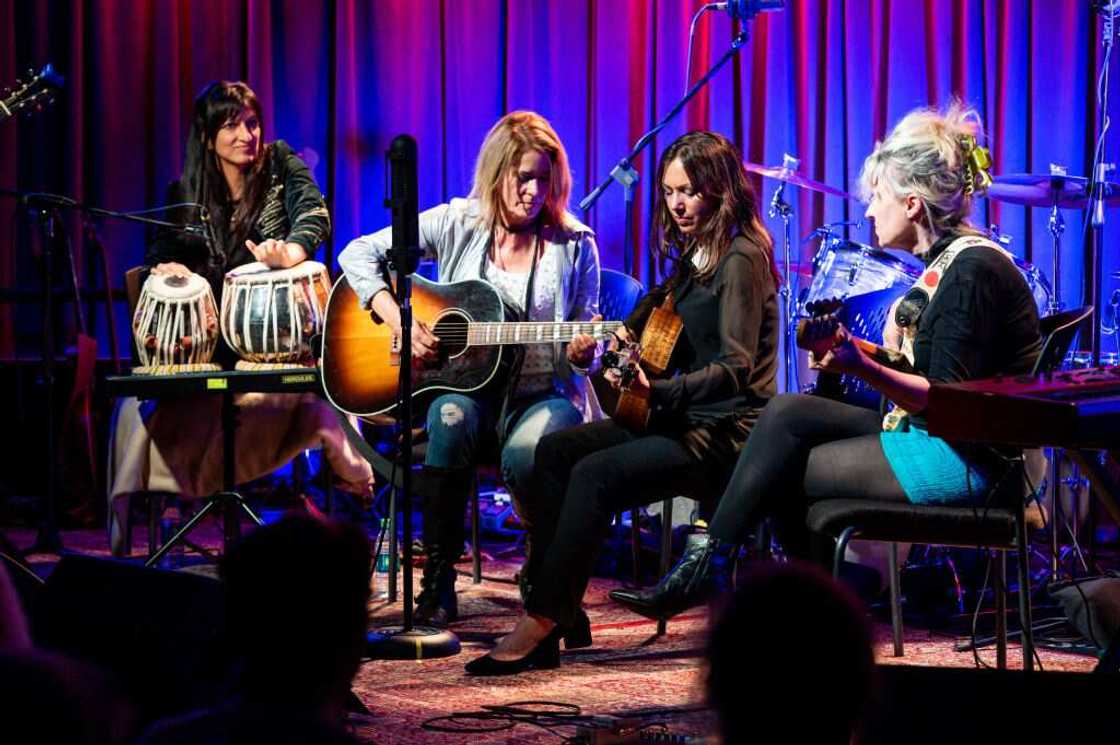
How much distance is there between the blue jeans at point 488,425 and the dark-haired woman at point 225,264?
794 mm

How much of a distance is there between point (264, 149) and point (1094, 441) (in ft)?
11.0

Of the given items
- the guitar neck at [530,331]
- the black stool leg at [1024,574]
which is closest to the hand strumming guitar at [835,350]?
the black stool leg at [1024,574]

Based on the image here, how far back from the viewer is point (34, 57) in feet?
22.2

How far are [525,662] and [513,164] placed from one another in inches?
62.2

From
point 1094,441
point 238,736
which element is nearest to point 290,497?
point 1094,441

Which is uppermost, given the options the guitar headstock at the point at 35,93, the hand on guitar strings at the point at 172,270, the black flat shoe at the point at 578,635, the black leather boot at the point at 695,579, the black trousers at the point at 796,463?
the guitar headstock at the point at 35,93

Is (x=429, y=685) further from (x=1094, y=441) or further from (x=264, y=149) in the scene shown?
(x=264, y=149)

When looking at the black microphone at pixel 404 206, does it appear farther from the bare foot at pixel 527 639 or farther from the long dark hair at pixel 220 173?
the long dark hair at pixel 220 173

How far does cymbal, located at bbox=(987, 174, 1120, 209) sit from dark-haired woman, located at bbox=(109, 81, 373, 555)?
2.50m

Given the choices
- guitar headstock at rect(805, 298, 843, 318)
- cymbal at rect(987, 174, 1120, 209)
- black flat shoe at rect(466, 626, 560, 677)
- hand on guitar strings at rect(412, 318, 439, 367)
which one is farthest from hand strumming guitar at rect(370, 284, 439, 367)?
cymbal at rect(987, 174, 1120, 209)

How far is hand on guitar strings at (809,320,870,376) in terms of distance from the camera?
9.67ft

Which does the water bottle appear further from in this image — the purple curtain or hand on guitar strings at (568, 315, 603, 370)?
the purple curtain

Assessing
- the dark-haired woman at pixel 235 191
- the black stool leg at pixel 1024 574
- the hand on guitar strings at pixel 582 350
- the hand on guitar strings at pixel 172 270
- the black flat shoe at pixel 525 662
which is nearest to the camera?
the black stool leg at pixel 1024 574

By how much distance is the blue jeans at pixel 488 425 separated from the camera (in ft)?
13.3
